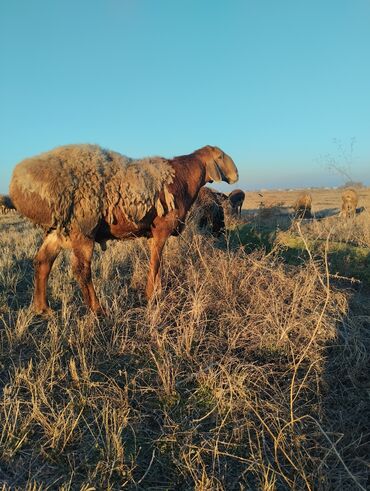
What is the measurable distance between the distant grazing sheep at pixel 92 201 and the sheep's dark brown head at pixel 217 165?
0.46 metres

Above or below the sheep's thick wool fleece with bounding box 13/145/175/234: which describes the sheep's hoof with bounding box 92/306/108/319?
below

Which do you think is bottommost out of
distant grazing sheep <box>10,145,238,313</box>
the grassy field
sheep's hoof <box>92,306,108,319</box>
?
the grassy field

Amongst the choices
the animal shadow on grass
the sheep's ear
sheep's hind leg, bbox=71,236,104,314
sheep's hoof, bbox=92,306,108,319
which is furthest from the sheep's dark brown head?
the animal shadow on grass

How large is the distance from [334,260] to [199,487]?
18.9 feet

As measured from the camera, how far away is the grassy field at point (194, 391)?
2398 mm

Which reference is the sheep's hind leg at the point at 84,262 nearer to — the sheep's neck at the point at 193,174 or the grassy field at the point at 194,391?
the grassy field at the point at 194,391

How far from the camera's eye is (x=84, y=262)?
445 centimetres

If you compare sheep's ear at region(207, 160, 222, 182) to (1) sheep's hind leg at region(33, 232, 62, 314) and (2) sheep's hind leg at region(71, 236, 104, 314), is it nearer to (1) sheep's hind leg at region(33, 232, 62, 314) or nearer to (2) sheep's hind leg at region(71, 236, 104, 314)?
(2) sheep's hind leg at region(71, 236, 104, 314)

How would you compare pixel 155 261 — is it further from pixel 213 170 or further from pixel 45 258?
pixel 213 170

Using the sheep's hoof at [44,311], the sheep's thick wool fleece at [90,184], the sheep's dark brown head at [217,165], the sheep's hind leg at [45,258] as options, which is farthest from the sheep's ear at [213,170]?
the sheep's hoof at [44,311]

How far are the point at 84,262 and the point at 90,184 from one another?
2.83 feet

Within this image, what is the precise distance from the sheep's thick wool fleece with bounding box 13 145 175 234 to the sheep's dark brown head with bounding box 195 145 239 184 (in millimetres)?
1018

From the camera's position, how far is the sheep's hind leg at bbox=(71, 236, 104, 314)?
14.5 ft

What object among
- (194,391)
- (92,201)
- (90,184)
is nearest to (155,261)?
(92,201)
